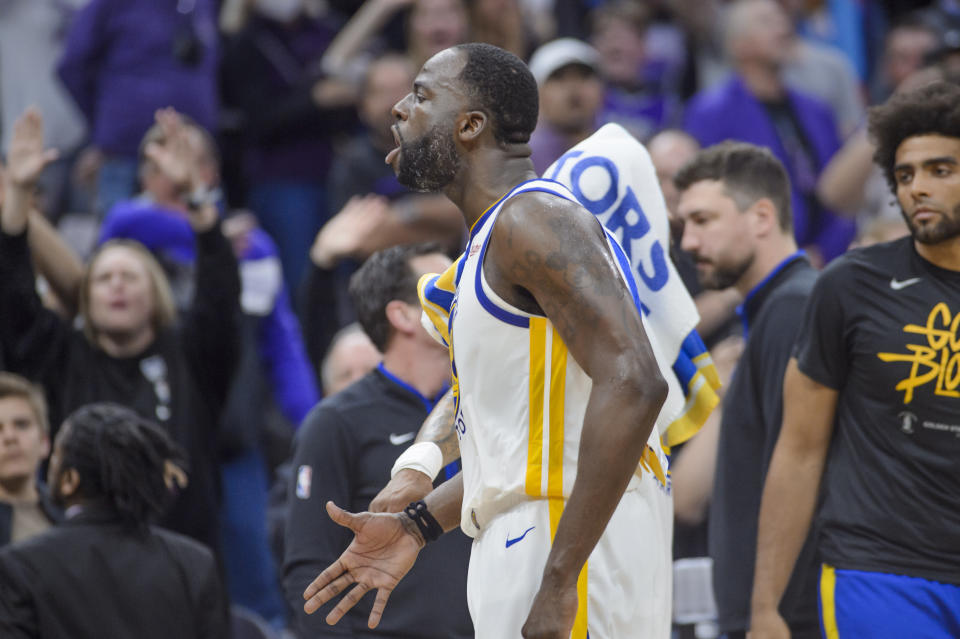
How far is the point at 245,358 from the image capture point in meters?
7.50

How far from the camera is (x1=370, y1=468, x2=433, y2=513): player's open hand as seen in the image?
140 inches

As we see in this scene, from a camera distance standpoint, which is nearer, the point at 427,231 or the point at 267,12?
the point at 427,231

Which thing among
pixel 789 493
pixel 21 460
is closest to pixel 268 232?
pixel 21 460

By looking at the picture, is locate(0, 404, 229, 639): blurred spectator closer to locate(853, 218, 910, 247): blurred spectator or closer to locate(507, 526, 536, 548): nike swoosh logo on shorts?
locate(507, 526, 536, 548): nike swoosh logo on shorts

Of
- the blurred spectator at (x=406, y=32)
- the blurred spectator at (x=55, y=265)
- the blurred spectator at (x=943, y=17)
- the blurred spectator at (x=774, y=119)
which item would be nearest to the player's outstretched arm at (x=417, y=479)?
the blurred spectator at (x=55, y=265)

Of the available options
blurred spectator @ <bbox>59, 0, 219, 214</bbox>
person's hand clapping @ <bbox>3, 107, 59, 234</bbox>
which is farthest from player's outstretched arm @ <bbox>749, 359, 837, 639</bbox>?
blurred spectator @ <bbox>59, 0, 219, 214</bbox>

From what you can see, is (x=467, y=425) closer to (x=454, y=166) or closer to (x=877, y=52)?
(x=454, y=166)

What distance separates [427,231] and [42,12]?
367cm

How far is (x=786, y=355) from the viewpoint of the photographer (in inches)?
189

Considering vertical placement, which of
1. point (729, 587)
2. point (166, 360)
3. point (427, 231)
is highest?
point (427, 231)

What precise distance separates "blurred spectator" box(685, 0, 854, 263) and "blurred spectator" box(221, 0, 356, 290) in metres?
2.64

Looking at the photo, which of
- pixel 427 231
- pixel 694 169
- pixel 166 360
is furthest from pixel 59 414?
pixel 694 169

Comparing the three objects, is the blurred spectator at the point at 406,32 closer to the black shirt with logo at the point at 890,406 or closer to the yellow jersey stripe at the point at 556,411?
the black shirt with logo at the point at 890,406

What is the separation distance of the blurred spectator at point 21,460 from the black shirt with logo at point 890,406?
133 inches
